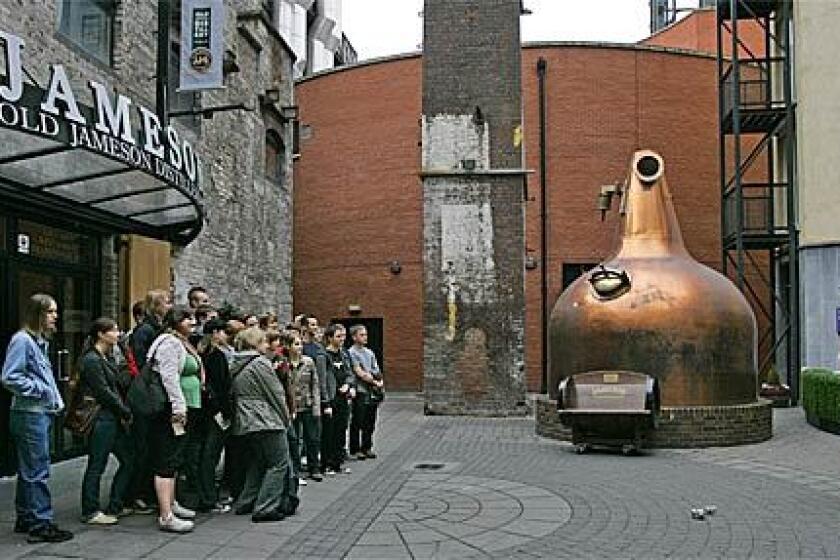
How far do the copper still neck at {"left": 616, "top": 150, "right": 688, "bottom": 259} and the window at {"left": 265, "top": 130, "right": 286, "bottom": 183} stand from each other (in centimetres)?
816

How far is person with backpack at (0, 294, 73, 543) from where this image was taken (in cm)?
734

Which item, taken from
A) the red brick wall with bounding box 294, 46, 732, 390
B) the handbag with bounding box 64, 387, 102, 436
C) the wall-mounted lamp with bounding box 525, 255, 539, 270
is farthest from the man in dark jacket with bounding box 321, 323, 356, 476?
the red brick wall with bounding box 294, 46, 732, 390

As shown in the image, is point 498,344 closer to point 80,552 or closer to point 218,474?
point 218,474

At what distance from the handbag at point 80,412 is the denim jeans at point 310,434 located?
9.03 ft

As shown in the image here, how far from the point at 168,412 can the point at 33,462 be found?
1085 millimetres

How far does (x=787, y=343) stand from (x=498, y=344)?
26.6ft

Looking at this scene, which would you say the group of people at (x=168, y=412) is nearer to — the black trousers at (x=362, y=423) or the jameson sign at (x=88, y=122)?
the jameson sign at (x=88, y=122)

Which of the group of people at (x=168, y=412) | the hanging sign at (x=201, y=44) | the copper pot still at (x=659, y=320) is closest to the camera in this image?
the group of people at (x=168, y=412)

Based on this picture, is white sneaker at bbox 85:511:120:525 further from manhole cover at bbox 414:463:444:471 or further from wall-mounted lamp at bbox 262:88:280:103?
wall-mounted lamp at bbox 262:88:280:103

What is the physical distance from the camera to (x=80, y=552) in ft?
23.2

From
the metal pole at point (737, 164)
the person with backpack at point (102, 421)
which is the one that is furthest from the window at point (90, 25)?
the metal pole at point (737, 164)

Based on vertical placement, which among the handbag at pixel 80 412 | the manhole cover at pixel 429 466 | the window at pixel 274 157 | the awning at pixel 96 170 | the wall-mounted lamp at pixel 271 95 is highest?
the wall-mounted lamp at pixel 271 95

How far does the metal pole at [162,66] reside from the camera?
45.9 ft

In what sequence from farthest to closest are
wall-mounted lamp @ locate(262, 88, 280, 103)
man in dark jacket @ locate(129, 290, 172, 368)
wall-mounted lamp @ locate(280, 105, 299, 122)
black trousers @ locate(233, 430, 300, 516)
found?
wall-mounted lamp @ locate(280, 105, 299, 122) < wall-mounted lamp @ locate(262, 88, 280, 103) < man in dark jacket @ locate(129, 290, 172, 368) < black trousers @ locate(233, 430, 300, 516)
